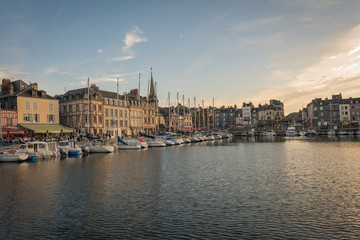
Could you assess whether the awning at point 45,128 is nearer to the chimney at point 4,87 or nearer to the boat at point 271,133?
the chimney at point 4,87

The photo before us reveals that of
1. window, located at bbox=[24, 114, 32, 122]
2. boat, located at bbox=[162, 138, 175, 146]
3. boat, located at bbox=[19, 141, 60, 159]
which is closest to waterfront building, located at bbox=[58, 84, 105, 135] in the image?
window, located at bbox=[24, 114, 32, 122]

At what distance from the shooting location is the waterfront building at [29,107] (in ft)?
199

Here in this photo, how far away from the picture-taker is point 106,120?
82.4m

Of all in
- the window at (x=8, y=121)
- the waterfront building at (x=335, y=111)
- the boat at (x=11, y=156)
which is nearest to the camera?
the boat at (x=11, y=156)

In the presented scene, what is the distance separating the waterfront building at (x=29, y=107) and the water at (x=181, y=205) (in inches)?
1413

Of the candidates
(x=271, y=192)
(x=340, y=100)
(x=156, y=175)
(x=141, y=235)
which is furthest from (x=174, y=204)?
(x=340, y=100)

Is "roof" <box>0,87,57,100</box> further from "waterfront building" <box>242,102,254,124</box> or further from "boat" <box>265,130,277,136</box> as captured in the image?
"waterfront building" <box>242,102,254,124</box>

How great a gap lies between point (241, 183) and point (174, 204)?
8143 millimetres

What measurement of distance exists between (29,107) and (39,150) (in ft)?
85.4

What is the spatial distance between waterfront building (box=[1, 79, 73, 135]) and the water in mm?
35888

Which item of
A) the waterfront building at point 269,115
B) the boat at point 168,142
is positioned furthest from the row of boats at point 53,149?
the waterfront building at point 269,115

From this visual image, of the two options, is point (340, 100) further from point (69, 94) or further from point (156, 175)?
point (156, 175)

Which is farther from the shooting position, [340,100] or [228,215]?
[340,100]

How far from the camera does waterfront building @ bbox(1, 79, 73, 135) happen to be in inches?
2393
